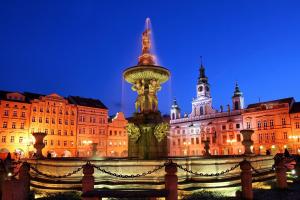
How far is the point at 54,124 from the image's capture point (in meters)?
54.4

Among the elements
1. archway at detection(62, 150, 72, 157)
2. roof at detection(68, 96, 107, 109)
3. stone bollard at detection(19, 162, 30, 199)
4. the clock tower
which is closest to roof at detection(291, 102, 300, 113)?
the clock tower

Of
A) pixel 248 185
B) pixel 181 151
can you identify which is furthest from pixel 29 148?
pixel 248 185

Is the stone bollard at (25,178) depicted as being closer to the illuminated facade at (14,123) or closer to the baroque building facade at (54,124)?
the baroque building facade at (54,124)

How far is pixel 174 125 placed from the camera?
77.2 m

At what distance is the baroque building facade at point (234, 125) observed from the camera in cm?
5572

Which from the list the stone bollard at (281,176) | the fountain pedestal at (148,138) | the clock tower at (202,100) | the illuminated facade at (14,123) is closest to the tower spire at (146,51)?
the fountain pedestal at (148,138)

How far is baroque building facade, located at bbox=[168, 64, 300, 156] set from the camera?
55719 mm

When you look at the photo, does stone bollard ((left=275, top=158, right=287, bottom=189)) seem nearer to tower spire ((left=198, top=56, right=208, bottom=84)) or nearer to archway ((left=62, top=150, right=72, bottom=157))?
archway ((left=62, top=150, right=72, bottom=157))

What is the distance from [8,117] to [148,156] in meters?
38.3

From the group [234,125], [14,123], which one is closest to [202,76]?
[234,125]

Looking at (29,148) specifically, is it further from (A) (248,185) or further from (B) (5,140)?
(A) (248,185)

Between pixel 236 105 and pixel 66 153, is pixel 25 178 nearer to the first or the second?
pixel 66 153

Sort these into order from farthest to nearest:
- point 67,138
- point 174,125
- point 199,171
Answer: point 174,125
point 67,138
point 199,171

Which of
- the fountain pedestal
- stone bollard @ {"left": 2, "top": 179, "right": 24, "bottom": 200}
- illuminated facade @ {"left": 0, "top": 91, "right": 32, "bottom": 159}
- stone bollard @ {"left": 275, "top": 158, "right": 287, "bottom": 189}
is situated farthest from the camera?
illuminated facade @ {"left": 0, "top": 91, "right": 32, "bottom": 159}
